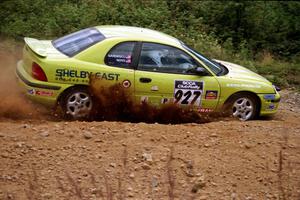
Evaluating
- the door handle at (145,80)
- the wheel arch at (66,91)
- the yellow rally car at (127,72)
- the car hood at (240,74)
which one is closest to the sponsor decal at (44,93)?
the yellow rally car at (127,72)

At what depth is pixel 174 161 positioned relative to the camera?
6.34 m

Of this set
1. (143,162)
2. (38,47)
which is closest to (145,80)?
(38,47)

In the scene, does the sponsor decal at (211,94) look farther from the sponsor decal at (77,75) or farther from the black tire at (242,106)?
the sponsor decal at (77,75)

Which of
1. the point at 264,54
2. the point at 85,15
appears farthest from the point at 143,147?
the point at 264,54

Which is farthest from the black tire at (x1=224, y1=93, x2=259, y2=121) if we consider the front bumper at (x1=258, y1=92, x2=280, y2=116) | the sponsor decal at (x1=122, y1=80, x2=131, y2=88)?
the sponsor decal at (x1=122, y1=80, x2=131, y2=88)

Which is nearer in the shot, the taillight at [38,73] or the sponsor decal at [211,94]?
the taillight at [38,73]

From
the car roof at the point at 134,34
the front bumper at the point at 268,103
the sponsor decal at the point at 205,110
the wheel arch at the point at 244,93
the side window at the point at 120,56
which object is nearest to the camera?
the side window at the point at 120,56

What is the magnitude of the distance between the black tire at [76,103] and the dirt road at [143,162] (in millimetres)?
726

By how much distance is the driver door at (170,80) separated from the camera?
8266 mm

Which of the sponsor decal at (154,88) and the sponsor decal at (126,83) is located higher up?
the sponsor decal at (126,83)

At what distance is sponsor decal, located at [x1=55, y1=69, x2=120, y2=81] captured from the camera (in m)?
7.98

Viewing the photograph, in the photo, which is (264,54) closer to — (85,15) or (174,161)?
(85,15)

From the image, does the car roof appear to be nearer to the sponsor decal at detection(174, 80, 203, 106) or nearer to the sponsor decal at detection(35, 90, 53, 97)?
the sponsor decal at detection(174, 80, 203, 106)

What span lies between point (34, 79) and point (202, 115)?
2.90m
